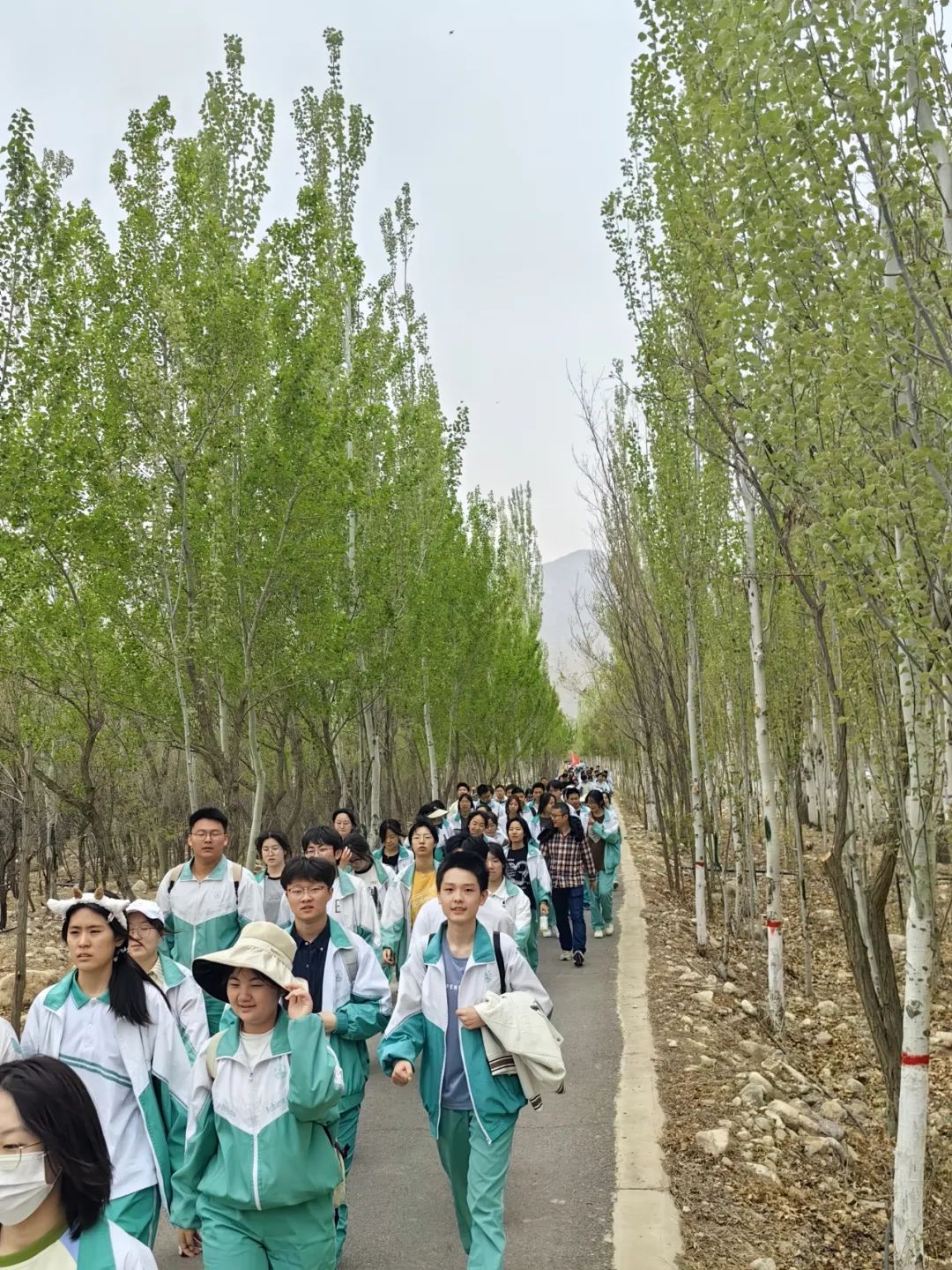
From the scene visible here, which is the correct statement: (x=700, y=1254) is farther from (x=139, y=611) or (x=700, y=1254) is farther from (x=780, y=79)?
(x=139, y=611)

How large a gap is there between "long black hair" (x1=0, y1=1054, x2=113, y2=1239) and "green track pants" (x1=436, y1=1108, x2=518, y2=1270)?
2.51 metres

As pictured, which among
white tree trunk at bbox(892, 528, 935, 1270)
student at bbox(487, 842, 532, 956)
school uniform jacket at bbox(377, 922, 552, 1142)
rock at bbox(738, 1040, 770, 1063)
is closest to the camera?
school uniform jacket at bbox(377, 922, 552, 1142)

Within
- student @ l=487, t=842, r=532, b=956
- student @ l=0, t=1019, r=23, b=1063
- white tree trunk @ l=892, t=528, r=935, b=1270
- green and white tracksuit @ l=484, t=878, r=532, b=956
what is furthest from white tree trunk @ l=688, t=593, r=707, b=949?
student @ l=0, t=1019, r=23, b=1063

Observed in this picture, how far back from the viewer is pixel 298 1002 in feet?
11.6

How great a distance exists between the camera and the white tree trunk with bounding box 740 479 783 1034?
9750 millimetres

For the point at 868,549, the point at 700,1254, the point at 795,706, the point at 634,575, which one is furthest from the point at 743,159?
the point at 634,575

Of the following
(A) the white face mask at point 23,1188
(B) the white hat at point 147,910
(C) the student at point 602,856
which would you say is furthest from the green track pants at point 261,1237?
(C) the student at point 602,856

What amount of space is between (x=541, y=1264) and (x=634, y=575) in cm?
1258

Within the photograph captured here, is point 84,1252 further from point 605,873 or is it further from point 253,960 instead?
point 605,873

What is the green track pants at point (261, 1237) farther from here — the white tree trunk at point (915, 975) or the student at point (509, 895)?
the student at point (509, 895)

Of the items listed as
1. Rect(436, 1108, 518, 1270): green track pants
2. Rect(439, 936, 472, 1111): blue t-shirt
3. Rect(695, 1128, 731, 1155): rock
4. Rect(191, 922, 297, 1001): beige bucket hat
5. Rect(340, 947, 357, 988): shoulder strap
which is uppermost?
Rect(191, 922, 297, 1001): beige bucket hat

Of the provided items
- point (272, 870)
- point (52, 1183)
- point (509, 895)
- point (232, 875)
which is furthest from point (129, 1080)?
point (509, 895)

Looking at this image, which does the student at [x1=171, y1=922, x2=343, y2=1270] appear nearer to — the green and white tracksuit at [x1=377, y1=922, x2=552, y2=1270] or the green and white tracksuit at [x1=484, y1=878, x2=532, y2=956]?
the green and white tracksuit at [x1=377, y1=922, x2=552, y2=1270]

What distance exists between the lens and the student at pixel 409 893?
7754mm
